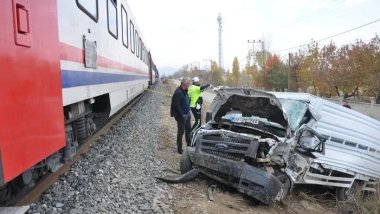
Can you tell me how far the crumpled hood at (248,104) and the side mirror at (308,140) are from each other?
0.29 meters

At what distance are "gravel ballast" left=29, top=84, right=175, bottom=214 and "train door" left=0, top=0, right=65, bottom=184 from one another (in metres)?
0.97

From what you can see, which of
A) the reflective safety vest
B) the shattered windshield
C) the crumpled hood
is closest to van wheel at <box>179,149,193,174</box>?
the crumpled hood

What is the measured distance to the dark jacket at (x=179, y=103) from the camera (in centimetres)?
895

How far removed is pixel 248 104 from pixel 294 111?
0.86 meters

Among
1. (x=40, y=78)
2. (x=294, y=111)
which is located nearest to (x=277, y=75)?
(x=294, y=111)

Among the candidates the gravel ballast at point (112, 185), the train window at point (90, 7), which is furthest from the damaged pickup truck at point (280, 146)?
the train window at point (90, 7)

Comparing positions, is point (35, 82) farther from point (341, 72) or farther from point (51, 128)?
point (341, 72)

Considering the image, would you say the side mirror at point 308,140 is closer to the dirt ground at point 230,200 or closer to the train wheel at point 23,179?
the dirt ground at point 230,200

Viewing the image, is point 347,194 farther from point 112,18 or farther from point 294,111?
point 112,18

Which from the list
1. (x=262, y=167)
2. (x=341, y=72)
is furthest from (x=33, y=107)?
(x=341, y=72)

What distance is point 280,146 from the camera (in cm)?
612

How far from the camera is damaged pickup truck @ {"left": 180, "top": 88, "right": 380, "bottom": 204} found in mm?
6082

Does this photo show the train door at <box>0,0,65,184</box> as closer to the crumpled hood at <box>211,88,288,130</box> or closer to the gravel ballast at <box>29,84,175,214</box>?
the gravel ballast at <box>29,84,175,214</box>

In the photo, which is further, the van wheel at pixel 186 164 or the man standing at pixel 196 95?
the man standing at pixel 196 95
